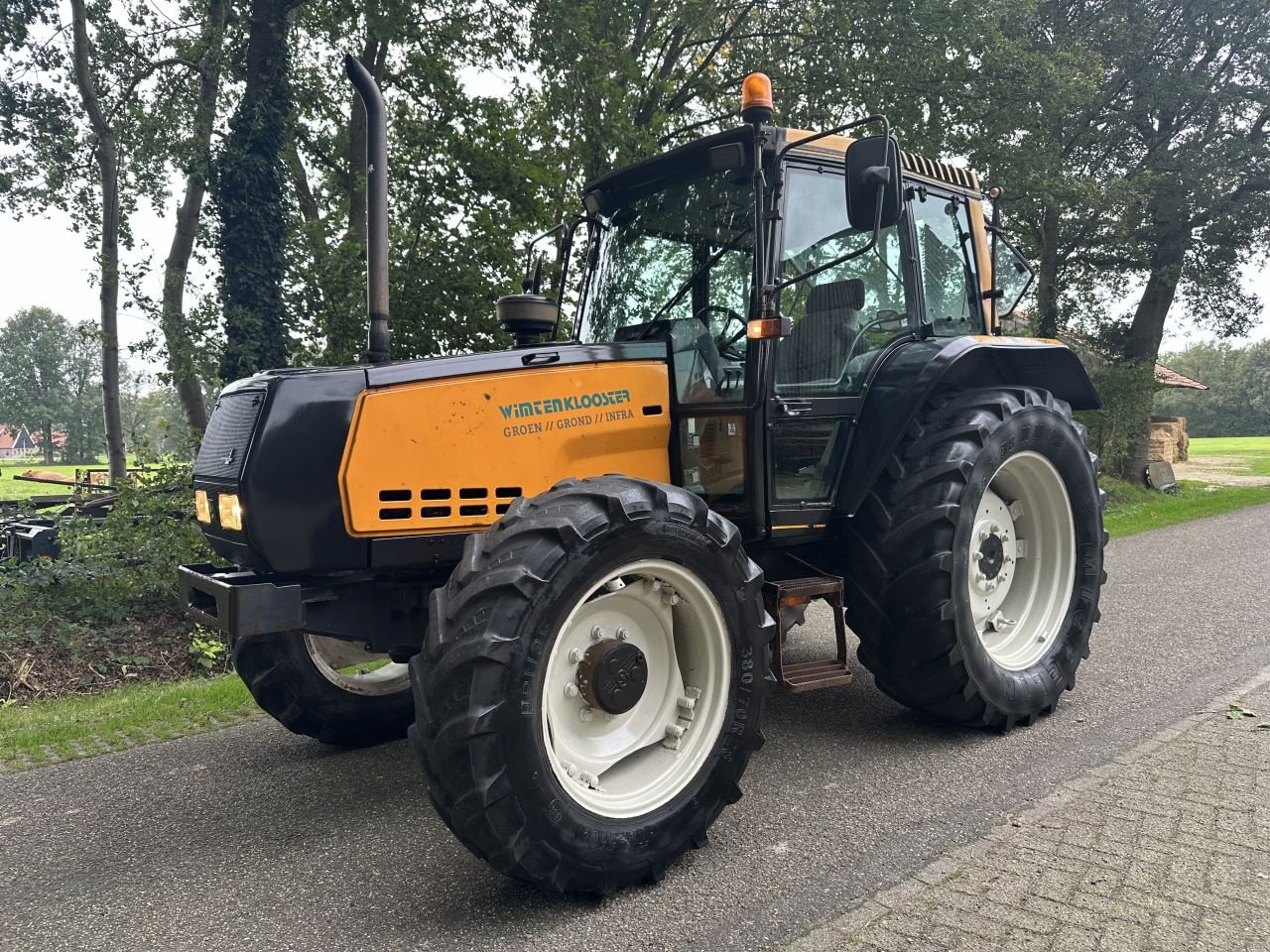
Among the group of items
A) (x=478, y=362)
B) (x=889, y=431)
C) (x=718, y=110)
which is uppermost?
(x=718, y=110)

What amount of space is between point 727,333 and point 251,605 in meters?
2.09

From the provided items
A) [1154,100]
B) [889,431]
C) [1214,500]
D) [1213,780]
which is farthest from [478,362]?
[1154,100]

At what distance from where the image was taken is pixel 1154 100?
52.3ft

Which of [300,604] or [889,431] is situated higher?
[889,431]

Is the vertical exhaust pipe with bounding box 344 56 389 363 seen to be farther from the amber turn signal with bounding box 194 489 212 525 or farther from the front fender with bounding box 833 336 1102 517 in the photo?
the front fender with bounding box 833 336 1102 517

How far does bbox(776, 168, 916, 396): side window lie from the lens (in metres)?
3.66

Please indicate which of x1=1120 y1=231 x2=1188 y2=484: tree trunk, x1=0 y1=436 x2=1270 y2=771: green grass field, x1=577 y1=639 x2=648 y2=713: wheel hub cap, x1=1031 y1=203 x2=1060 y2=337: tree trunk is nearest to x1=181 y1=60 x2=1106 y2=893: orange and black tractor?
x1=577 y1=639 x2=648 y2=713: wheel hub cap

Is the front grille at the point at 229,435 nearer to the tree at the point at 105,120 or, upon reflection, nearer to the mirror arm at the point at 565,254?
the mirror arm at the point at 565,254

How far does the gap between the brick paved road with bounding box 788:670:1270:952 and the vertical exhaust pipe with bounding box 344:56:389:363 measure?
8.19 ft

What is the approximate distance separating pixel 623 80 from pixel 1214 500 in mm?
11945

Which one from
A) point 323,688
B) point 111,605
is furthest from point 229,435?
point 111,605

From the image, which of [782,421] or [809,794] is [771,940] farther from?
[782,421]

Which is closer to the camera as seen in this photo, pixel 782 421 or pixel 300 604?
pixel 300 604

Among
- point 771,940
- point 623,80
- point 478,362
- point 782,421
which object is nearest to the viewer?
point 771,940
